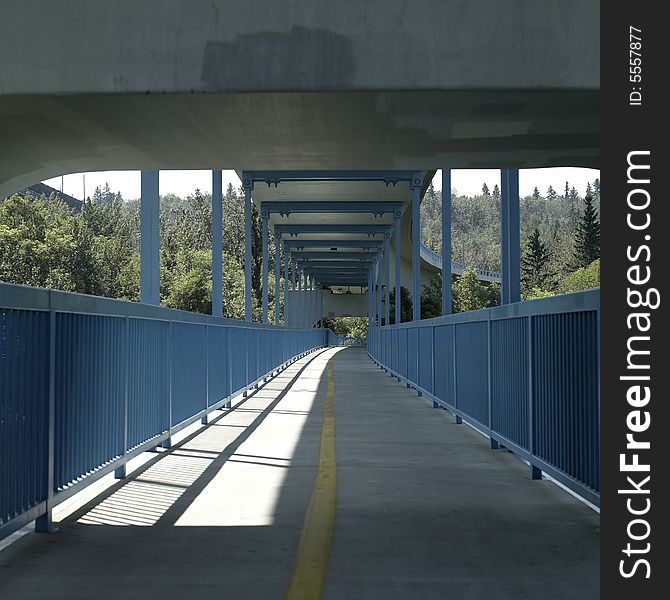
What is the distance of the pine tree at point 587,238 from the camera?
12088 cm

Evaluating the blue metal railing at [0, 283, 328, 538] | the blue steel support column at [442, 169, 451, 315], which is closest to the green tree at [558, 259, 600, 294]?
the blue steel support column at [442, 169, 451, 315]

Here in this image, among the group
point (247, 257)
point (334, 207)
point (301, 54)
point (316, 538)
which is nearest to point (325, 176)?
point (247, 257)

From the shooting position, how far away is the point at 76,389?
689 cm

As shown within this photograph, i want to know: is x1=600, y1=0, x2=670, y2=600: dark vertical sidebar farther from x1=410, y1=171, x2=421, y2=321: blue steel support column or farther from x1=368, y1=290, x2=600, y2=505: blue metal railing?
x1=410, y1=171, x2=421, y2=321: blue steel support column

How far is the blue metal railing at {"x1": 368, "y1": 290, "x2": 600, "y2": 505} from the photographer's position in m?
6.43

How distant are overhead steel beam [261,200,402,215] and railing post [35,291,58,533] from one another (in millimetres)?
35188

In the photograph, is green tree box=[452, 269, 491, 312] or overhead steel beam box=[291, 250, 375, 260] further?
green tree box=[452, 269, 491, 312]

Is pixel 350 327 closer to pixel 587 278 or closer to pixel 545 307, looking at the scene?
pixel 587 278

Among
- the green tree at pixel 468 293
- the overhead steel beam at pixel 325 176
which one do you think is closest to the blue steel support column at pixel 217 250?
the overhead steel beam at pixel 325 176

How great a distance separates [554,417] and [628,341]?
7.83 ft

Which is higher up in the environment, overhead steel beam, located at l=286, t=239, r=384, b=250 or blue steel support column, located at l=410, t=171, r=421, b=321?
overhead steel beam, located at l=286, t=239, r=384, b=250

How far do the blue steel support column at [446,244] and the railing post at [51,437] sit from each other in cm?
1609

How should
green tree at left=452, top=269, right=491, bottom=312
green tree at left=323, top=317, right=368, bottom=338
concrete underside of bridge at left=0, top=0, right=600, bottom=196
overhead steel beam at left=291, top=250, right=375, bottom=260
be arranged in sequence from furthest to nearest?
1. green tree at left=323, top=317, right=368, bottom=338
2. green tree at left=452, top=269, right=491, bottom=312
3. overhead steel beam at left=291, top=250, right=375, bottom=260
4. concrete underside of bridge at left=0, top=0, right=600, bottom=196

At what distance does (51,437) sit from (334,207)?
36.1 metres
